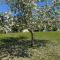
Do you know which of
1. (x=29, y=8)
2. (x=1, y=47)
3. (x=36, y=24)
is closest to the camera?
(x=29, y=8)

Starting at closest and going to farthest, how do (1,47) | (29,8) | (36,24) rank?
(29,8)
(36,24)
(1,47)

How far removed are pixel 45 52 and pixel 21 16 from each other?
2146 millimetres

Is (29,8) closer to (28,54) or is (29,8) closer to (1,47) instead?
(28,54)

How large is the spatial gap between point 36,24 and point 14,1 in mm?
1612

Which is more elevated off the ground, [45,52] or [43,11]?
[43,11]

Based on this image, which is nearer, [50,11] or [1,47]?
[50,11]

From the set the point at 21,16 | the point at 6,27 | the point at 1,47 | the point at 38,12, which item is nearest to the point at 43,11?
the point at 38,12

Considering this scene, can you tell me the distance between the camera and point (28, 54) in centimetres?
1120

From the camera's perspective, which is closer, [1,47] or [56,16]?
[56,16]

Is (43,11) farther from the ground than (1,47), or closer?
farther from the ground

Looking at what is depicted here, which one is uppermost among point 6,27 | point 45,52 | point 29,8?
point 29,8

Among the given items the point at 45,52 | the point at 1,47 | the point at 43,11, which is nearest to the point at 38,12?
the point at 43,11

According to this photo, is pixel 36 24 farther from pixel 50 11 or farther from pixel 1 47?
pixel 1 47

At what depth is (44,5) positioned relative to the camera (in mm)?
10859
